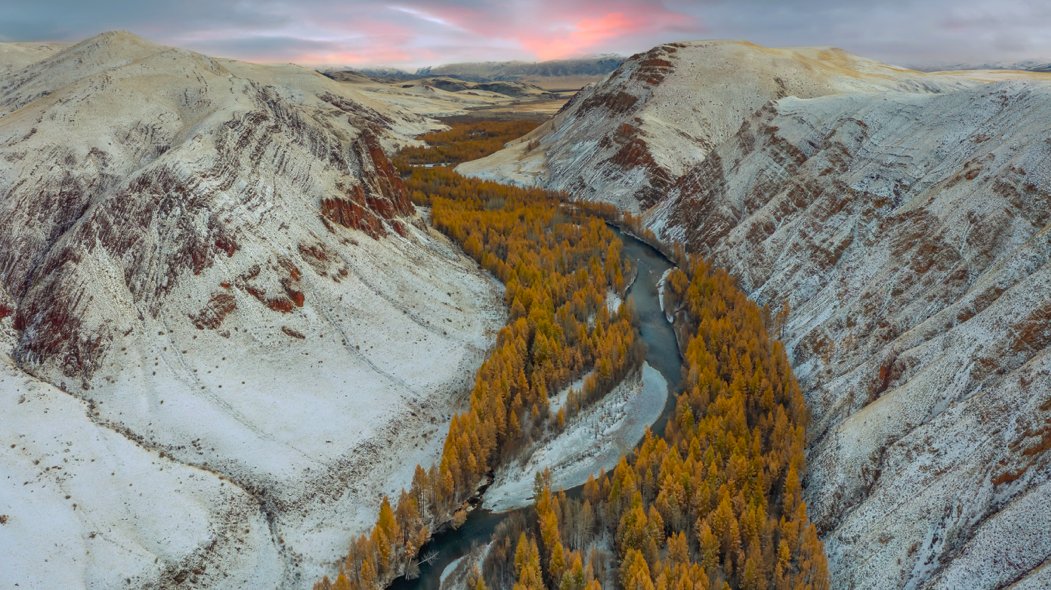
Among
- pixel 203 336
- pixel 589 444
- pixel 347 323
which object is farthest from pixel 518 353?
pixel 203 336

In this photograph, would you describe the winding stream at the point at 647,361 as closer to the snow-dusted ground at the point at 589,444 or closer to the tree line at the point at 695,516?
the snow-dusted ground at the point at 589,444

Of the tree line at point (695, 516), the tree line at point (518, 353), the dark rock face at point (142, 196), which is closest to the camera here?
the tree line at point (695, 516)

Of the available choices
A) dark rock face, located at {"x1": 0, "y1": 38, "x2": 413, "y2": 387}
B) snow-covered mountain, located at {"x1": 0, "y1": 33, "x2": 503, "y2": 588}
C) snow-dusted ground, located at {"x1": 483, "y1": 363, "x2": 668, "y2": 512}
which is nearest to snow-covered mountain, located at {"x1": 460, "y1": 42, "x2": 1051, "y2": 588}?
snow-dusted ground, located at {"x1": 483, "y1": 363, "x2": 668, "y2": 512}

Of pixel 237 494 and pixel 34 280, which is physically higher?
pixel 34 280

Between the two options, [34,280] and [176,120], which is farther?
[176,120]

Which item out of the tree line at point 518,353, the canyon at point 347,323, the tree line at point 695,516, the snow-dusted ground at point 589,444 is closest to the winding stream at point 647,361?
the tree line at point 518,353

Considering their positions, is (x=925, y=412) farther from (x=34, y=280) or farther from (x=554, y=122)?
(x=554, y=122)

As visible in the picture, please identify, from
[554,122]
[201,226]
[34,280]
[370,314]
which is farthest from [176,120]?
[554,122]
